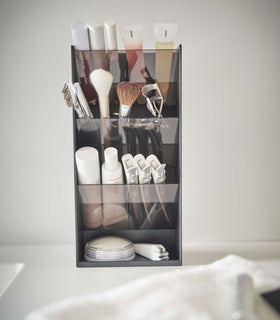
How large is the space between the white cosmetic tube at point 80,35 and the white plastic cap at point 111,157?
288 mm

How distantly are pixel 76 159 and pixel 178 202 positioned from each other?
0.32 metres

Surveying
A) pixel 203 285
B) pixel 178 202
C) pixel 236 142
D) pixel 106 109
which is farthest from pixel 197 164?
pixel 203 285

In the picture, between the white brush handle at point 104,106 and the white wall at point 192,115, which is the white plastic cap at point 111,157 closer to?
the white brush handle at point 104,106

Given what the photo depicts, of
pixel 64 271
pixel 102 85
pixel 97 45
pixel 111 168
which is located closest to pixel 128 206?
pixel 111 168

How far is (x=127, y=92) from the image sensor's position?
0.99m

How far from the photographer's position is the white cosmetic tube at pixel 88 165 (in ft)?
3.32

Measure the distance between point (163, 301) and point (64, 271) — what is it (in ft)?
1.84

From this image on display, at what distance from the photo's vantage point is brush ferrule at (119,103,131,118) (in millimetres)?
1017

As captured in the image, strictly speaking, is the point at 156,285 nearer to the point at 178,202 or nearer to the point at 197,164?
the point at 178,202

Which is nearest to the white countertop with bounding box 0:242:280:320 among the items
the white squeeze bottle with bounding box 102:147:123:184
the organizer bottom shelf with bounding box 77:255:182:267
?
the organizer bottom shelf with bounding box 77:255:182:267

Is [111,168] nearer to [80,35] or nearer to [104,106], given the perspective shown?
[104,106]

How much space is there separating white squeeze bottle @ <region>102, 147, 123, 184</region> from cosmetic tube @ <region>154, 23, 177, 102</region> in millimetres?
229

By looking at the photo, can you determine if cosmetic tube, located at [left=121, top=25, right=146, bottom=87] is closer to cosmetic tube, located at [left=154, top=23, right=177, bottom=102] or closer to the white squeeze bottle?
cosmetic tube, located at [left=154, top=23, right=177, bottom=102]

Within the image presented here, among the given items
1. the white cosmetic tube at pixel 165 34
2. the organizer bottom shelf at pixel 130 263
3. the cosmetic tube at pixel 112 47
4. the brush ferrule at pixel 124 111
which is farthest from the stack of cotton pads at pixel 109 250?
the white cosmetic tube at pixel 165 34
